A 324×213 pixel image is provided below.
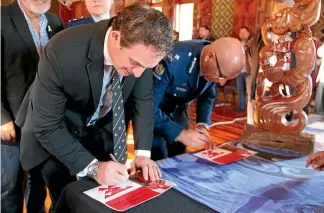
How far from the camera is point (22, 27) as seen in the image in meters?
1.55

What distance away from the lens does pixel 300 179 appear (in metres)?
1.11

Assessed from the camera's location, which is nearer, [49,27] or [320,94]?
[49,27]

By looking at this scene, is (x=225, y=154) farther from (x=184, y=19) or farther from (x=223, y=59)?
(x=184, y=19)

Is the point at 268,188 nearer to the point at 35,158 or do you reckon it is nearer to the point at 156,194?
the point at 156,194

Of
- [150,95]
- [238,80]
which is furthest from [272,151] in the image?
[238,80]

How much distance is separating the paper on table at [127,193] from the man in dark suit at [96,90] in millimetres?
29

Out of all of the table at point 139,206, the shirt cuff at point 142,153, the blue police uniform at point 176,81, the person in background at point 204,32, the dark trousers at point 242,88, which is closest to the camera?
the table at point 139,206

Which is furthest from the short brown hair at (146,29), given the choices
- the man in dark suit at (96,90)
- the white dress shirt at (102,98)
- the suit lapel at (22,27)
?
the suit lapel at (22,27)

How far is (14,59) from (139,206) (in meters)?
1.01

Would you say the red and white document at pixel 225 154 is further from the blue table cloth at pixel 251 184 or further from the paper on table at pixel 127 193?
the paper on table at pixel 127 193

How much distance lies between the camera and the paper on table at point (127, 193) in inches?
34.4

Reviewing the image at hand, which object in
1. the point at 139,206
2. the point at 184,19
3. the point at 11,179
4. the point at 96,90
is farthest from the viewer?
the point at 184,19

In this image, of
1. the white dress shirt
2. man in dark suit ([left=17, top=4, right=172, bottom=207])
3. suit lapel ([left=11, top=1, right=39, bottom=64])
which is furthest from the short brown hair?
suit lapel ([left=11, top=1, right=39, bottom=64])

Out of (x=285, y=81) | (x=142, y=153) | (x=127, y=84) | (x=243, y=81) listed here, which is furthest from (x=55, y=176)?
(x=243, y=81)
